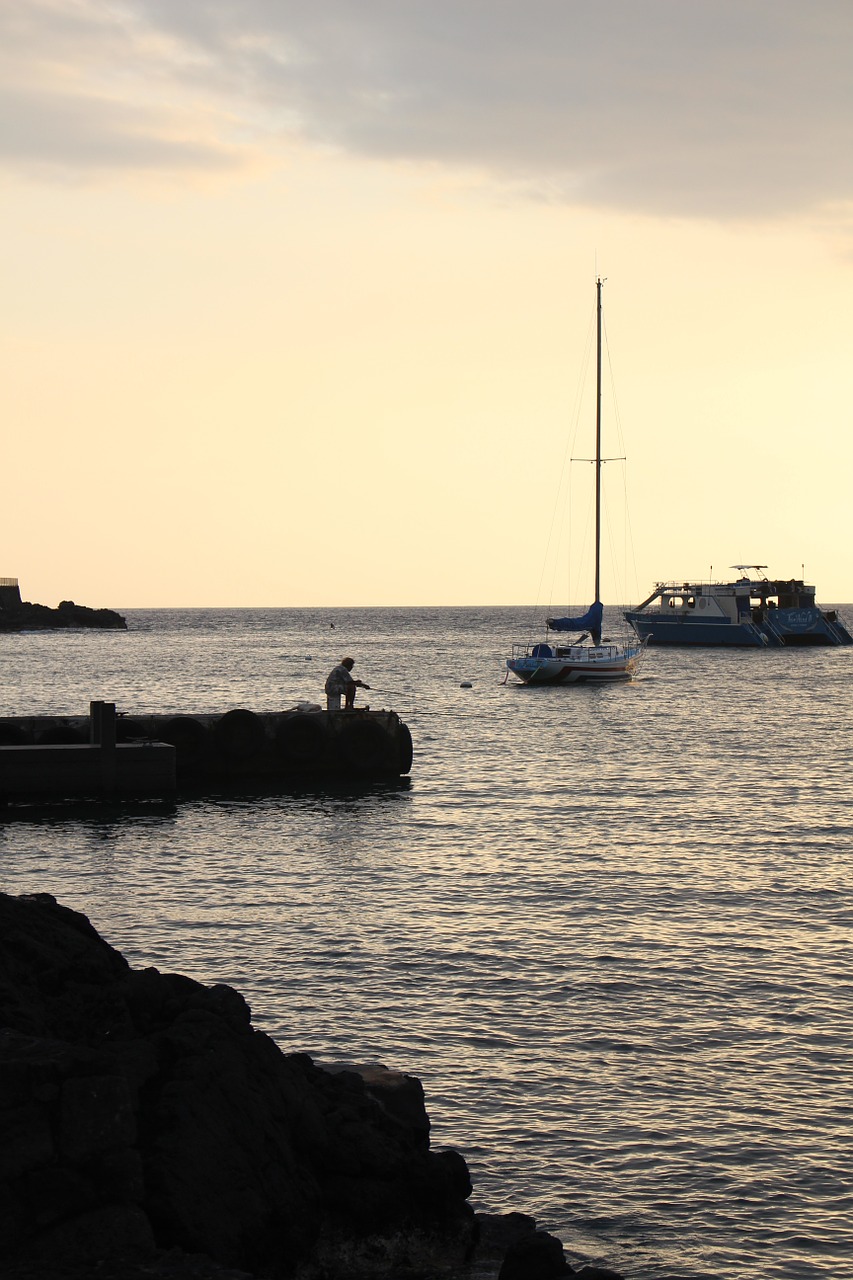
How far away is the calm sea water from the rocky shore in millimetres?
1237

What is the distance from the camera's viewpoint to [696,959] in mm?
16750

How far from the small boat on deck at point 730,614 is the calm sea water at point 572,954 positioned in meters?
76.2

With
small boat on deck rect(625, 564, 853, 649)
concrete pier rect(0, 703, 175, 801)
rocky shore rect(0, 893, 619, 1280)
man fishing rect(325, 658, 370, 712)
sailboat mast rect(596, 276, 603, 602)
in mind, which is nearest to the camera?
rocky shore rect(0, 893, 619, 1280)

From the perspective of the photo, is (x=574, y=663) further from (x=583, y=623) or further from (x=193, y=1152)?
(x=193, y=1152)

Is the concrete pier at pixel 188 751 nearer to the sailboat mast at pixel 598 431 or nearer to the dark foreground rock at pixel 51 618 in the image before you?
the sailboat mast at pixel 598 431

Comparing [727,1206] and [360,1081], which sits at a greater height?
[360,1081]

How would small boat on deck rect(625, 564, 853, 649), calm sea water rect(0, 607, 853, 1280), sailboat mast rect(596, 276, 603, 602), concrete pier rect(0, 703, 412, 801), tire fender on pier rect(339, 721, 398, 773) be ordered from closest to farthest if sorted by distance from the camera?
1. calm sea water rect(0, 607, 853, 1280)
2. concrete pier rect(0, 703, 412, 801)
3. tire fender on pier rect(339, 721, 398, 773)
4. sailboat mast rect(596, 276, 603, 602)
5. small boat on deck rect(625, 564, 853, 649)

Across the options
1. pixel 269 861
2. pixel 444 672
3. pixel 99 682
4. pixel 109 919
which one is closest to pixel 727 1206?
pixel 109 919

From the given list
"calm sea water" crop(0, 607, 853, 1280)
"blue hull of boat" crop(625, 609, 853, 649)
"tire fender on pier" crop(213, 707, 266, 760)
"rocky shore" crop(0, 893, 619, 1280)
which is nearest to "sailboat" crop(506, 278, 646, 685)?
"calm sea water" crop(0, 607, 853, 1280)

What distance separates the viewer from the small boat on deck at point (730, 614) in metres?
117

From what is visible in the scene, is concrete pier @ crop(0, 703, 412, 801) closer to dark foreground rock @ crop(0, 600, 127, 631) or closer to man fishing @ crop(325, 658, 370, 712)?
man fishing @ crop(325, 658, 370, 712)

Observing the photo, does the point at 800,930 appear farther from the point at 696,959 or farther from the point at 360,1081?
the point at 360,1081

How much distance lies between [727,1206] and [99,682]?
232 feet

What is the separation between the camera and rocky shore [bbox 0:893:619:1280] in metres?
7.43
